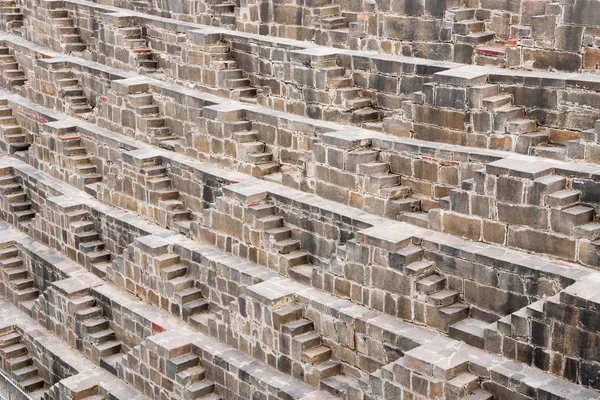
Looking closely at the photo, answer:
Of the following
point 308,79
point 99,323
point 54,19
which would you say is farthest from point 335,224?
point 54,19

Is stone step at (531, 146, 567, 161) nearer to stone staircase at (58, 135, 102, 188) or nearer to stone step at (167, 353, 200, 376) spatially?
stone step at (167, 353, 200, 376)

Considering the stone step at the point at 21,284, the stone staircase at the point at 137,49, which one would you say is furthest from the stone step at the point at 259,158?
the stone step at the point at 21,284

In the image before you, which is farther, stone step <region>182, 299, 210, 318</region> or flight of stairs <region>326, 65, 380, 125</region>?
flight of stairs <region>326, 65, 380, 125</region>

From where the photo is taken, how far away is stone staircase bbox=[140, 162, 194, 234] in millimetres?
19797

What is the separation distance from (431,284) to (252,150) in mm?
5711

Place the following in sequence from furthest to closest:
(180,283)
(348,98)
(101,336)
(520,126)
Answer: (101,336) < (348,98) < (180,283) < (520,126)

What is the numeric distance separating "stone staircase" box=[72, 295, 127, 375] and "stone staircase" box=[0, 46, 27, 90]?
8.57 meters

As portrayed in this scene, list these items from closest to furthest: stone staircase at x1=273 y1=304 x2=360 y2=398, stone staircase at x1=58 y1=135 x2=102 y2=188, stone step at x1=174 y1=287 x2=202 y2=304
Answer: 1. stone staircase at x1=273 y1=304 x2=360 y2=398
2. stone step at x1=174 y1=287 x2=202 y2=304
3. stone staircase at x1=58 y1=135 x2=102 y2=188

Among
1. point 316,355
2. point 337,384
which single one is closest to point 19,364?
point 316,355

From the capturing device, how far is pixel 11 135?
987 inches

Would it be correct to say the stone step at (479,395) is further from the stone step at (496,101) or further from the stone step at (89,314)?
the stone step at (89,314)

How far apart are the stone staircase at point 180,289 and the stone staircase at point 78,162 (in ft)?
14.0

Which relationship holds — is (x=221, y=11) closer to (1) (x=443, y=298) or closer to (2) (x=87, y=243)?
(2) (x=87, y=243)

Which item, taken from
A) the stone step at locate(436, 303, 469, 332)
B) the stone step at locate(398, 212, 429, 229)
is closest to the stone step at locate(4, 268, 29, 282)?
the stone step at locate(398, 212, 429, 229)
